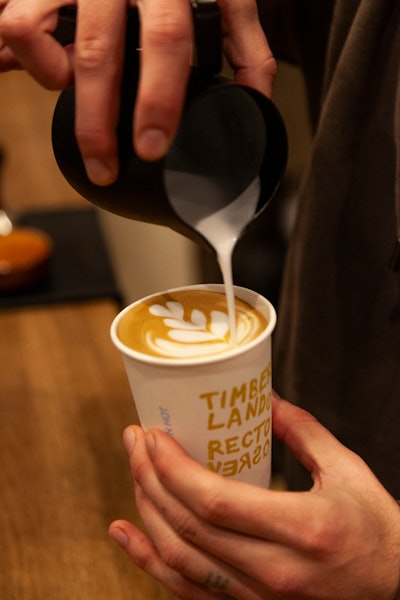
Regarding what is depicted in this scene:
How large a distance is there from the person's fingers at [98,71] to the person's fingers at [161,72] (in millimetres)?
29

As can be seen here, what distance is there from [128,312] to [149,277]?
7.00 feet

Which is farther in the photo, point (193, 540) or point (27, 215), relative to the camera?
point (27, 215)

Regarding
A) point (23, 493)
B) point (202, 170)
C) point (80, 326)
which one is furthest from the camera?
point (80, 326)

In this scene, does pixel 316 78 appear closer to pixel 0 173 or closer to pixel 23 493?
pixel 23 493

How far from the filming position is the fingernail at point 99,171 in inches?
27.2

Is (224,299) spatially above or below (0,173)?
above

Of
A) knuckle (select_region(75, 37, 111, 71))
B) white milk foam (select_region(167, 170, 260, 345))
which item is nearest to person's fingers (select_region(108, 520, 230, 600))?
white milk foam (select_region(167, 170, 260, 345))

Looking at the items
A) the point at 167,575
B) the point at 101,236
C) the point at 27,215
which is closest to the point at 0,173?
the point at 27,215

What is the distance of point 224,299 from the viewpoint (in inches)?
32.2

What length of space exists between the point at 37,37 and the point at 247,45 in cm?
25

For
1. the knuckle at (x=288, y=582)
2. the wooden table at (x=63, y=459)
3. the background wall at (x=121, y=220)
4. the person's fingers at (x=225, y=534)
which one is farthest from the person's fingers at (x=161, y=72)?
the background wall at (x=121, y=220)

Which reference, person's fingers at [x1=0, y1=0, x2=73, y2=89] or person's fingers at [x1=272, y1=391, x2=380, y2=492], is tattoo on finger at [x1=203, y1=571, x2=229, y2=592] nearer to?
person's fingers at [x1=272, y1=391, x2=380, y2=492]

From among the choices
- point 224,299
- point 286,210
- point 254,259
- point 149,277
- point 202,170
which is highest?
point 202,170

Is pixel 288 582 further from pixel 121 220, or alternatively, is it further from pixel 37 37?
pixel 121 220
